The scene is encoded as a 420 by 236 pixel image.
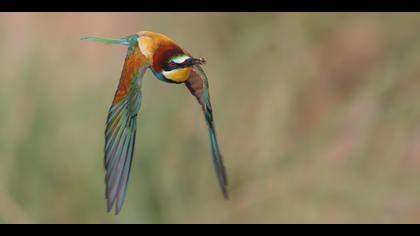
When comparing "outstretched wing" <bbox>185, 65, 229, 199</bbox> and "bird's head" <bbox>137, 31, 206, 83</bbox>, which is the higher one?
"bird's head" <bbox>137, 31, 206, 83</bbox>

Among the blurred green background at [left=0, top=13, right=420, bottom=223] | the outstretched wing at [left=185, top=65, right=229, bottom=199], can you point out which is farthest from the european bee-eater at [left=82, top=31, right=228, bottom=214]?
the blurred green background at [left=0, top=13, right=420, bottom=223]

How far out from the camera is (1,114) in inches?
39.2

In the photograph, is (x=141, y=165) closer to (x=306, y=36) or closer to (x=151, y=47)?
(x=306, y=36)

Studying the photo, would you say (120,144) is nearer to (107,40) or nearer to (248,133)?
(107,40)

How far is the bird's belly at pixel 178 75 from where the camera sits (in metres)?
0.20

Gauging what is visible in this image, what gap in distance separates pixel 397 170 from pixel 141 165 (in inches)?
18.7

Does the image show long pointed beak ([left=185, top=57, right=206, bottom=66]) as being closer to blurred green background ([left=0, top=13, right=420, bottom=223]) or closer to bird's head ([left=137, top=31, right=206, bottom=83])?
bird's head ([left=137, top=31, right=206, bottom=83])

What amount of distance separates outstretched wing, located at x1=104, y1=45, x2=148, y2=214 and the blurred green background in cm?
77

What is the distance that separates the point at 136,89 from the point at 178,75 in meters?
0.02

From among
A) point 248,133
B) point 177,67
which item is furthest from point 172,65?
point 248,133

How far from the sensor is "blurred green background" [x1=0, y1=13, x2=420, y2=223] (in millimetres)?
1066

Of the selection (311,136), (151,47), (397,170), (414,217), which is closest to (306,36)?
(311,136)

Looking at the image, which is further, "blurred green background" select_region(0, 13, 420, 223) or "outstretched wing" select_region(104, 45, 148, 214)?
"blurred green background" select_region(0, 13, 420, 223)

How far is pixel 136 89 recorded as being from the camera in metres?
0.21
